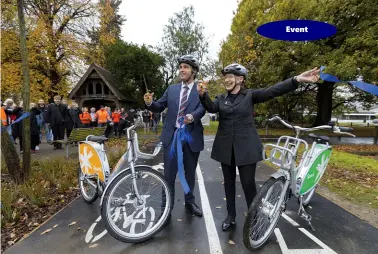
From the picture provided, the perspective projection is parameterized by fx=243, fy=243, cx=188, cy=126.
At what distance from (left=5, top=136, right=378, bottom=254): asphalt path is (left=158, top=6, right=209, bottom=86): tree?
98.4 ft

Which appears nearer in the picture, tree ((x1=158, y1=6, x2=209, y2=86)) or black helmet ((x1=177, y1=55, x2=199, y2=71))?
black helmet ((x1=177, y1=55, x2=199, y2=71))

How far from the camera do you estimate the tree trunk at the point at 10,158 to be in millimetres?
4277

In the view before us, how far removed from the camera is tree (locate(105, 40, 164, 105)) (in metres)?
23.9

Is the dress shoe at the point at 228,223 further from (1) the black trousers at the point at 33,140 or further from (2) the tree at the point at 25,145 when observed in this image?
(1) the black trousers at the point at 33,140

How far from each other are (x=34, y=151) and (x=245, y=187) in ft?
25.6

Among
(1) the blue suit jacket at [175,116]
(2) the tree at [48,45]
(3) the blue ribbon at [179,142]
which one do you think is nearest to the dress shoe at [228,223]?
(3) the blue ribbon at [179,142]

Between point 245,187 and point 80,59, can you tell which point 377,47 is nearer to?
point 245,187

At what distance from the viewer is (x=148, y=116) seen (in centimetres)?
1667

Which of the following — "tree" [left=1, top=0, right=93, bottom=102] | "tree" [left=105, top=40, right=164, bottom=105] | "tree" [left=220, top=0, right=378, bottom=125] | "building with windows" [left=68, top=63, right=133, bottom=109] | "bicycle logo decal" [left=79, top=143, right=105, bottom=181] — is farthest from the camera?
"tree" [left=105, top=40, right=164, bottom=105]

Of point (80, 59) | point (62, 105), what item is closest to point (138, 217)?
point (62, 105)

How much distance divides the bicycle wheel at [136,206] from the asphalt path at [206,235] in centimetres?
14

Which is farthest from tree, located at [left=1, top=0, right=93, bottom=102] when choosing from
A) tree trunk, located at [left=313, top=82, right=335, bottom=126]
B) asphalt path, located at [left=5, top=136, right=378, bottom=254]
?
tree trunk, located at [left=313, top=82, right=335, bottom=126]

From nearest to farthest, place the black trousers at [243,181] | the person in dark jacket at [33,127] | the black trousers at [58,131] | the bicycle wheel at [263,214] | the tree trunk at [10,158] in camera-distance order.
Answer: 1. the bicycle wheel at [263,214]
2. the black trousers at [243,181]
3. the tree trunk at [10,158]
4. the person in dark jacket at [33,127]
5. the black trousers at [58,131]

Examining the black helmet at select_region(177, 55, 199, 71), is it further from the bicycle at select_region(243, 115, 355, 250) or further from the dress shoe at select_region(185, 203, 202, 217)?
the dress shoe at select_region(185, 203, 202, 217)
